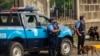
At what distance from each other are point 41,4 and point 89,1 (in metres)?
4.18

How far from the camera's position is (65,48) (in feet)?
A: 59.4

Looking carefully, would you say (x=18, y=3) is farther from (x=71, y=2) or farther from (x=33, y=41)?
(x=33, y=41)

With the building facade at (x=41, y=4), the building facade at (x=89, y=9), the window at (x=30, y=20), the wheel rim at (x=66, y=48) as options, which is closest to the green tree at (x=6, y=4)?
the building facade at (x=41, y=4)

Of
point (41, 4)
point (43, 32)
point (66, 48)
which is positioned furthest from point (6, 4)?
point (43, 32)

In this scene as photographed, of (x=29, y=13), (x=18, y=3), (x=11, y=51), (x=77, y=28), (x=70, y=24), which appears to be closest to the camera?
(x=11, y=51)

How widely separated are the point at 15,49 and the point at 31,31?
3.12 ft

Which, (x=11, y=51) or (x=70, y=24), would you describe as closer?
(x=11, y=51)

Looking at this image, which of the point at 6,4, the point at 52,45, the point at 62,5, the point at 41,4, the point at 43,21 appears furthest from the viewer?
the point at 62,5

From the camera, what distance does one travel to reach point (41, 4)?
2439 cm

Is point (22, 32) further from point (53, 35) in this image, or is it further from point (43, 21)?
point (43, 21)

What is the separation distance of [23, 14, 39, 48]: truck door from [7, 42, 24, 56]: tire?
1.52 feet

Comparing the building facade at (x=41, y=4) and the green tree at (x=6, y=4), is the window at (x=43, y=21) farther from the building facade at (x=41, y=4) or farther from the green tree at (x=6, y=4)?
the green tree at (x=6, y=4)

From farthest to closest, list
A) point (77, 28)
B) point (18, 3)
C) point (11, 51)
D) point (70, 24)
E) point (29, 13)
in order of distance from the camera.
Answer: point (70, 24), point (18, 3), point (77, 28), point (29, 13), point (11, 51)

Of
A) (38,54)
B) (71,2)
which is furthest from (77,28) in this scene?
(71,2)
